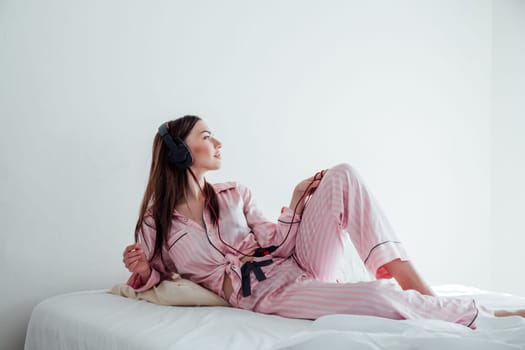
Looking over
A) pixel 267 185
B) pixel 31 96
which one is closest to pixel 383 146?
pixel 267 185

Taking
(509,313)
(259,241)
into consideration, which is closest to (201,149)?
(259,241)

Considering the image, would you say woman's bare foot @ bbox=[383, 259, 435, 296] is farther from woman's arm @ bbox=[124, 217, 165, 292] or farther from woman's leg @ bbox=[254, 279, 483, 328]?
woman's arm @ bbox=[124, 217, 165, 292]

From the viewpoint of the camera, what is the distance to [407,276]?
1467mm

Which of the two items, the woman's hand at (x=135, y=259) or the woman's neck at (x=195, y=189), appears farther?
the woman's neck at (x=195, y=189)

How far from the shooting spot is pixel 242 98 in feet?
8.01

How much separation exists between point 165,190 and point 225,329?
661 millimetres

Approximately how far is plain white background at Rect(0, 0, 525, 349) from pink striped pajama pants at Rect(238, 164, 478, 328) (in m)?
0.72

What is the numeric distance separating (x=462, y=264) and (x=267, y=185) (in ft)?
4.83

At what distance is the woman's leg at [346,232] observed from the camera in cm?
148

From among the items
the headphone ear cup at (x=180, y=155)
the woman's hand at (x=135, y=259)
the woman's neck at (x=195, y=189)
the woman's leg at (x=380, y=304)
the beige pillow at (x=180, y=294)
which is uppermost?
the headphone ear cup at (x=180, y=155)

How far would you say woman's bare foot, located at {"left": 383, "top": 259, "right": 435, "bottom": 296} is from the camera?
1446 millimetres

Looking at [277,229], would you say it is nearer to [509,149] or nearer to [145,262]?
[145,262]

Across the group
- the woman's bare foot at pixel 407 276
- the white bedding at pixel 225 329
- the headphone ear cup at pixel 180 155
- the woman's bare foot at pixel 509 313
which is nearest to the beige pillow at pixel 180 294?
the white bedding at pixel 225 329

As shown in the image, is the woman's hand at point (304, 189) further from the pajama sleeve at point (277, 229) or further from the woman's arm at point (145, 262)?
the woman's arm at point (145, 262)
